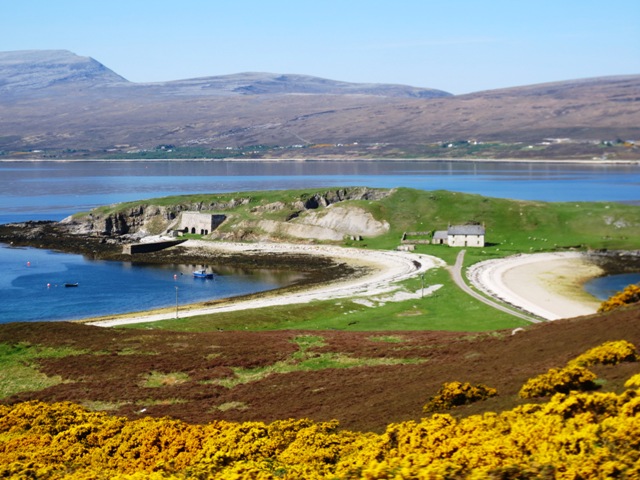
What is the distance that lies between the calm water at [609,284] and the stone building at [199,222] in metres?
69.9

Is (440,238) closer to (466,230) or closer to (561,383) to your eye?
(466,230)

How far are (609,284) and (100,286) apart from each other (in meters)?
60.0

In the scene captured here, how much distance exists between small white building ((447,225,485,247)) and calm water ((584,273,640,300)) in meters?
23.9

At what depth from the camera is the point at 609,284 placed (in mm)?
89250

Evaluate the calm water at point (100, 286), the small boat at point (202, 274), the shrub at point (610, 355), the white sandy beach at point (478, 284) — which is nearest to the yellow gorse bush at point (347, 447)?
the shrub at point (610, 355)

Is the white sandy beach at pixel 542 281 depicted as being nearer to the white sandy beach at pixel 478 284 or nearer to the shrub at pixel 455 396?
the white sandy beach at pixel 478 284

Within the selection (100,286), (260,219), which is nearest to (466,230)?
(260,219)

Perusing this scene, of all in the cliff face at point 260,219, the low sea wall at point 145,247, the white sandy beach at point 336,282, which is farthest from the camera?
the cliff face at point 260,219

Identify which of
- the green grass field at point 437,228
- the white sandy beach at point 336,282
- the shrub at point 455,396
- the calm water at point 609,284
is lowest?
the calm water at point 609,284

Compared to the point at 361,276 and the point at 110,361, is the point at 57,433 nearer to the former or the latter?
the point at 110,361

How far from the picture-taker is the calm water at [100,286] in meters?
83.9

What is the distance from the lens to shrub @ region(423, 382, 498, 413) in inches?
1153

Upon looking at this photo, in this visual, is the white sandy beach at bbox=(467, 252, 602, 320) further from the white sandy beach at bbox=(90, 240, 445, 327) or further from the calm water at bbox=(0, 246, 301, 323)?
the calm water at bbox=(0, 246, 301, 323)

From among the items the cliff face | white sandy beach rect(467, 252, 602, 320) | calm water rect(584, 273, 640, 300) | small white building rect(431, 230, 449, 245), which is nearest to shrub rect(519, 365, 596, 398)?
white sandy beach rect(467, 252, 602, 320)
